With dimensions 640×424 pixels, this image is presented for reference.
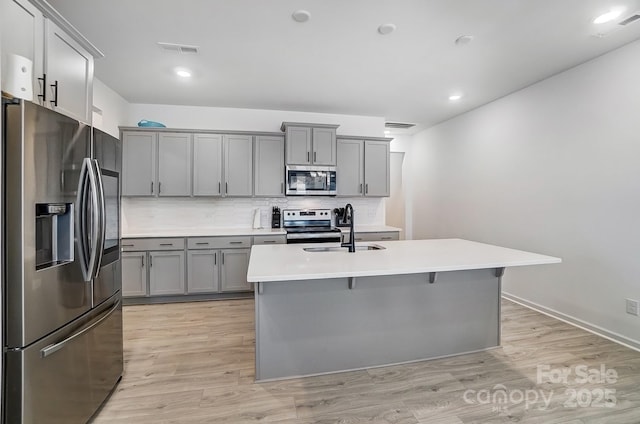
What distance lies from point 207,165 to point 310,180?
1.49 m

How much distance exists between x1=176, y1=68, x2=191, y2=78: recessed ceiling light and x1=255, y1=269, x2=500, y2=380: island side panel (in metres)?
2.57

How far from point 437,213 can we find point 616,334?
289cm

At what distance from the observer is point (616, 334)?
262cm

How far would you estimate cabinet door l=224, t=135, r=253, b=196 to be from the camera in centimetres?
405

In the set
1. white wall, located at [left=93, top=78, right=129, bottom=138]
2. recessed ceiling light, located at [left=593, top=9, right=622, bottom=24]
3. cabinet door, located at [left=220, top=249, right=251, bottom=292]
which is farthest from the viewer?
cabinet door, located at [left=220, top=249, right=251, bottom=292]

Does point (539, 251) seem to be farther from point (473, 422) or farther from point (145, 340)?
point (145, 340)

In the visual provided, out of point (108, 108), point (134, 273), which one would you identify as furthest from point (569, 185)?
point (108, 108)

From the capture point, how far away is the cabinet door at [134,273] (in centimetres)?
352

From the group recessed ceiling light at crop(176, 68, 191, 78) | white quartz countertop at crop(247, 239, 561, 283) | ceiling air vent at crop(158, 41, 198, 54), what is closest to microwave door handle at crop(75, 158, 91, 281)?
white quartz countertop at crop(247, 239, 561, 283)

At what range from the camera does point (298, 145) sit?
Answer: 4.14 m

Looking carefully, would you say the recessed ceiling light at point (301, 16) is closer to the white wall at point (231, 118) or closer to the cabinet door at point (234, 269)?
the white wall at point (231, 118)

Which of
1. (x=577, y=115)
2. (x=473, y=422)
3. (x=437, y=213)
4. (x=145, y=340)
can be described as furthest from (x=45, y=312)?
(x=437, y=213)

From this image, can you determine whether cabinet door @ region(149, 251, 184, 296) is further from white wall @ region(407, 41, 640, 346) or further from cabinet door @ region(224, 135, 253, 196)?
white wall @ region(407, 41, 640, 346)

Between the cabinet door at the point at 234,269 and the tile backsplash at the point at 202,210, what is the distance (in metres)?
0.69
